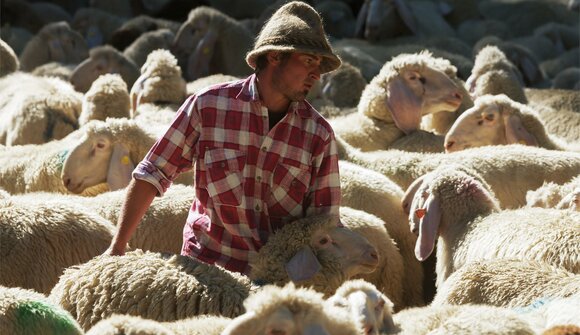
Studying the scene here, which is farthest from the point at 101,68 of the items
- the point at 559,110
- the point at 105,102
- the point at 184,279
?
the point at 184,279

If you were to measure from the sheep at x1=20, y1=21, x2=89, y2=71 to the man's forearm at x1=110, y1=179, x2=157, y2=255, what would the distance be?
27.6 feet

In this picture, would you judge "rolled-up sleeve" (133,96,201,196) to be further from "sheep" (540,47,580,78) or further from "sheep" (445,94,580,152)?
"sheep" (540,47,580,78)

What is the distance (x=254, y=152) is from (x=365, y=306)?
1223mm

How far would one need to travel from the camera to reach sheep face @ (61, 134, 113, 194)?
7664 mm

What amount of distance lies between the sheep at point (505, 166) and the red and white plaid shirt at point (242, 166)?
2.17 metres

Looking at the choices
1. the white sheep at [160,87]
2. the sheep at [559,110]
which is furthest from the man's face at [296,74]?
the sheep at [559,110]

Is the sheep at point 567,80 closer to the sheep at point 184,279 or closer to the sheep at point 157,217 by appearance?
the sheep at point 157,217

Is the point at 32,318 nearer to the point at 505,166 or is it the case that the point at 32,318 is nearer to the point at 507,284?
the point at 507,284

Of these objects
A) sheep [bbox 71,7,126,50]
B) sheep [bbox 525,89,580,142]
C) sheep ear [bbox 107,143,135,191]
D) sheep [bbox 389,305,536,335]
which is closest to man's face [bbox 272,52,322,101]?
sheep [bbox 389,305,536,335]

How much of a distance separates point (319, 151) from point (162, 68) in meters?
4.68

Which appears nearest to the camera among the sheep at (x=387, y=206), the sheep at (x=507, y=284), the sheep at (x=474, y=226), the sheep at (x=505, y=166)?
the sheep at (x=507, y=284)

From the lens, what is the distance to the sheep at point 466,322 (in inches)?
166

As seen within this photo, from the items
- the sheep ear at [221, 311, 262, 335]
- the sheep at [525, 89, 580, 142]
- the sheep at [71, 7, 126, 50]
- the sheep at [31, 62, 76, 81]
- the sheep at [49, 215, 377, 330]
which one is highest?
the sheep ear at [221, 311, 262, 335]

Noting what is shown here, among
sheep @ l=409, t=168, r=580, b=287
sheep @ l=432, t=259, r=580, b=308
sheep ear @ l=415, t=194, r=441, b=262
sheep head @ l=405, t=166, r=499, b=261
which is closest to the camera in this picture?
sheep @ l=432, t=259, r=580, b=308
